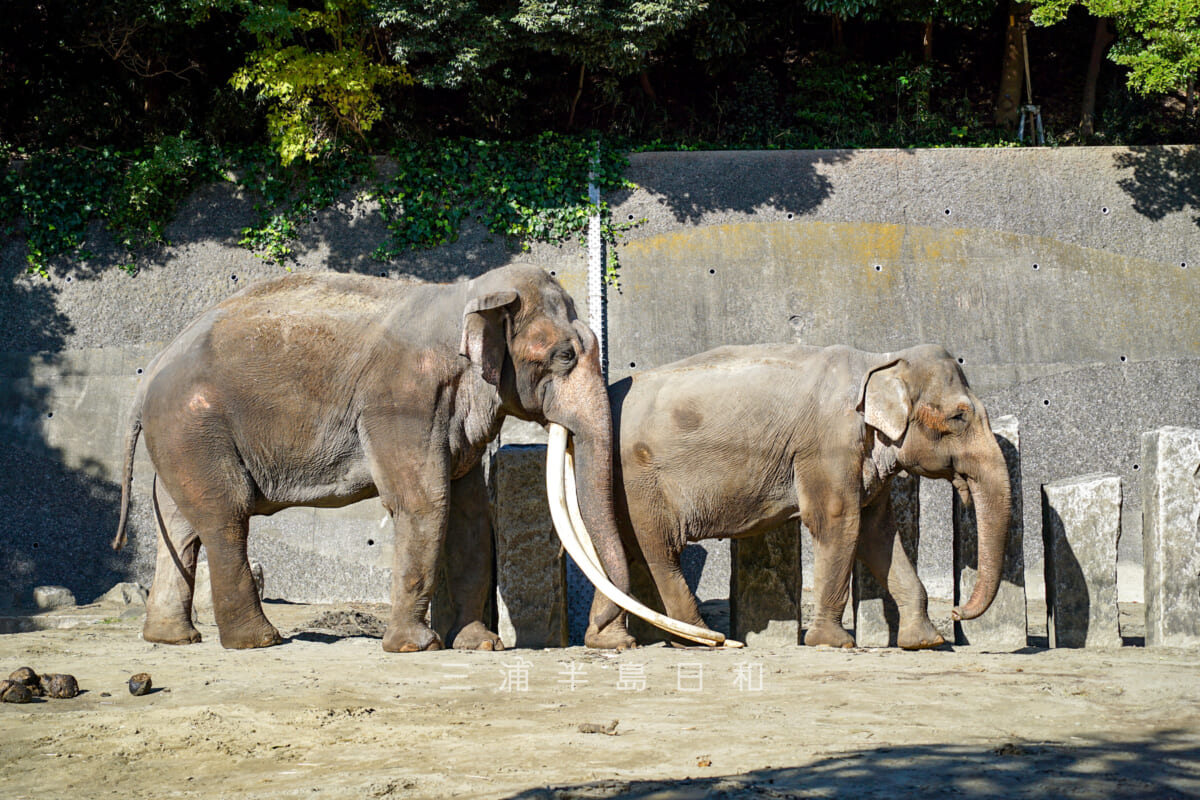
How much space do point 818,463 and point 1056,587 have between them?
68.4 inches

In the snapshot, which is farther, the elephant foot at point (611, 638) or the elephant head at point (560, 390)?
the elephant foot at point (611, 638)

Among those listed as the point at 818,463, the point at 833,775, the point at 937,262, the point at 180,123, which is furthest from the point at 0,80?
the point at 833,775

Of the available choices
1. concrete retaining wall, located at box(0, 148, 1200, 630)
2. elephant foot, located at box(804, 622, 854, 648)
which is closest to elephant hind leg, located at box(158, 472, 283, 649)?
elephant foot, located at box(804, 622, 854, 648)

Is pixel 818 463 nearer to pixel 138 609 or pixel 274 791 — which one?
pixel 274 791

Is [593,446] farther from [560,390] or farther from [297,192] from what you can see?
[297,192]

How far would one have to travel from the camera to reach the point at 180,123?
15.9 meters

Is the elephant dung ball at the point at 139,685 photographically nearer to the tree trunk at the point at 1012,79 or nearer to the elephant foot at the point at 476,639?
the elephant foot at the point at 476,639

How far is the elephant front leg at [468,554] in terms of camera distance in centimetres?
824

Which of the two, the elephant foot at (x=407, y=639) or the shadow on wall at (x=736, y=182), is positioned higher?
the shadow on wall at (x=736, y=182)

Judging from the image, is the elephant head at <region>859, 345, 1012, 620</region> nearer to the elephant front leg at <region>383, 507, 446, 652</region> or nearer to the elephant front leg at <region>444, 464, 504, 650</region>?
the elephant front leg at <region>444, 464, 504, 650</region>

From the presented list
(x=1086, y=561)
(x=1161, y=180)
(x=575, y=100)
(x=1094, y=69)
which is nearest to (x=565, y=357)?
(x=1086, y=561)

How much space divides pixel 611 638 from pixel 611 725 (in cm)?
282

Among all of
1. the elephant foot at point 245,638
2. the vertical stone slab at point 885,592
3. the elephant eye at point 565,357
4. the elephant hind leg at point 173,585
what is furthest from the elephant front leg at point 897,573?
the elephant hind leg at point 173,585

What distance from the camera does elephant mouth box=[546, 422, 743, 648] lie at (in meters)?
7.40
